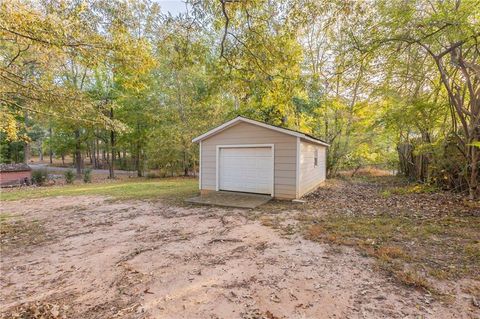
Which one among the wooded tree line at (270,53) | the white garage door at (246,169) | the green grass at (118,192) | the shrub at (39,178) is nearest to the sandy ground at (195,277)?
the white garage door at (246,169)

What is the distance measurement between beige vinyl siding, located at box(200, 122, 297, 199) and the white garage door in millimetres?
219

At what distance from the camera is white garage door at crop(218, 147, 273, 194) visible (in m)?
7.60

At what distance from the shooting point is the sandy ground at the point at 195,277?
2297mm

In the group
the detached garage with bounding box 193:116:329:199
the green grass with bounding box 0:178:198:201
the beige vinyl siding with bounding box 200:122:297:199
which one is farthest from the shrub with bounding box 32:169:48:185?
the beige vinyl siding with bounding box 200:122:297:199

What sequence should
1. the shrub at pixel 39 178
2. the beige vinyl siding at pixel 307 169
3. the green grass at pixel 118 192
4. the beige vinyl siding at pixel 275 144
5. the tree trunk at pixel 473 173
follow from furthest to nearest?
the shrub at pixel 39 178
the green grass at pixel 118 192
the beige vinyl siding at pixel 307 169
the beige vinyl siding at pixel 275 144
the tree trunk at pixel 473 173

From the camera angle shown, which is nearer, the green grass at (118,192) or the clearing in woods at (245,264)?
the clearing in woods at (245,264)

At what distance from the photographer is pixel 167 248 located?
380 cm

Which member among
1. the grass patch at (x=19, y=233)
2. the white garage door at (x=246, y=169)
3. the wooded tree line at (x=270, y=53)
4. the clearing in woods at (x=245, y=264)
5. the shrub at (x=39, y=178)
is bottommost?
the grass patch at (x=19, y=233)

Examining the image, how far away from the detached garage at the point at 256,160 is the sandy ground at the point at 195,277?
9.02ft

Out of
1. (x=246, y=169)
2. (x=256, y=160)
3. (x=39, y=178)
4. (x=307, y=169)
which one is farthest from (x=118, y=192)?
(x=39, y=178)

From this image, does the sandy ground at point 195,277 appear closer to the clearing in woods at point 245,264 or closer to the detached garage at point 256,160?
the clearing in woods at point 245,264

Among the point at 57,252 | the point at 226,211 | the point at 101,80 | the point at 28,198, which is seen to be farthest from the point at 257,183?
the point at 101,80

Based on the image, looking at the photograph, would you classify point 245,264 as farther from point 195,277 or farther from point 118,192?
point 118,192

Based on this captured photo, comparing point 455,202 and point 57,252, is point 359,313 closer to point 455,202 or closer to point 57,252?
point 57,252
